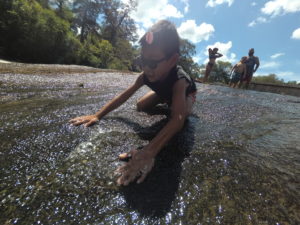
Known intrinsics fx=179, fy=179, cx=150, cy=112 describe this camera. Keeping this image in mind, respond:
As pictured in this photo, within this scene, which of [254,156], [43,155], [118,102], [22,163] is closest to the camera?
[22,163]

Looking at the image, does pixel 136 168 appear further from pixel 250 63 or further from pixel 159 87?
pixel 250 63

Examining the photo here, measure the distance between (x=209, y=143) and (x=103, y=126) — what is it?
1.31m

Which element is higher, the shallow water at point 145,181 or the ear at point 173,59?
the ear at point 173,59

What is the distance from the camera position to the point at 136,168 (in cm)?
142

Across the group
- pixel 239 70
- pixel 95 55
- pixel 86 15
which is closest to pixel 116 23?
pixel 86 15

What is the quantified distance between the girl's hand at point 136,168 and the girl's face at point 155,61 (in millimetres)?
923

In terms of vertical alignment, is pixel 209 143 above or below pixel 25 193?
above

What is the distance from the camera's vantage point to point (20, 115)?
2.36 metres

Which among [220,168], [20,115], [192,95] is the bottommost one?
[20,115]

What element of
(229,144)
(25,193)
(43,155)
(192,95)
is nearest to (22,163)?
(43,155)

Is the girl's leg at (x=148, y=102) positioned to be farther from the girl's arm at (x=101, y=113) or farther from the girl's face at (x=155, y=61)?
the girl's face at (x=155, y=61)

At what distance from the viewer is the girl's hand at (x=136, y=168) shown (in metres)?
1.36

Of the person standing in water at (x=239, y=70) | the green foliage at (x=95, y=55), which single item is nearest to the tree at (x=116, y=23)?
the green foliage at (x=95, y=55)

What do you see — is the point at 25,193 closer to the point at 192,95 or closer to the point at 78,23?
the point at 192,95
